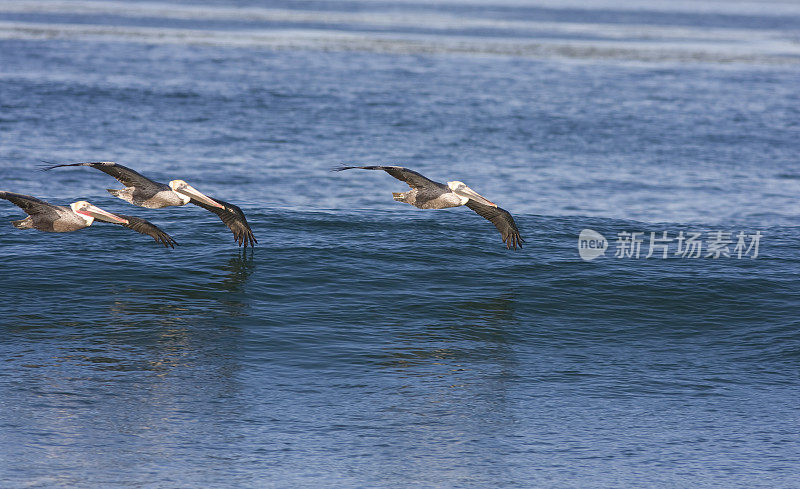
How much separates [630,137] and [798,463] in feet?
131

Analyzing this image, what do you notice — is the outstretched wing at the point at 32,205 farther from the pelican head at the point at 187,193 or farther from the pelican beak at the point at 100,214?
the pelican head at the point at 187,193

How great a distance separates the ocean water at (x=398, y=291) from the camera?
24250 millimetres

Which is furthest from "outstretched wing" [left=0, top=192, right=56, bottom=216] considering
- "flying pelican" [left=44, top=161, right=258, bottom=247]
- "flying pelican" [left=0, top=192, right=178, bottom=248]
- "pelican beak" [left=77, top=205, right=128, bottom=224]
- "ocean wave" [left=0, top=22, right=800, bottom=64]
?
"ocean wave" [left=0, top=22, right=800, bottom=64]

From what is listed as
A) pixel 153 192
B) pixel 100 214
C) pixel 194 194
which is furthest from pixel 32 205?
pixel 194 194

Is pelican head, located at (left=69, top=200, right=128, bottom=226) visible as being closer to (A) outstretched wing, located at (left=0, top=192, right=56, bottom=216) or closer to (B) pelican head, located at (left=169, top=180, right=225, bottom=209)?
(A) outstretched wing, located at (left=0, top=192, right=56, bottom=216)

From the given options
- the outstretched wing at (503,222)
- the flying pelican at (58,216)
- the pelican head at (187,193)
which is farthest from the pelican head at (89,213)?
the outstretched wing at (503,222)

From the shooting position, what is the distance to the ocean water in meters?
24.2

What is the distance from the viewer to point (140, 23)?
120 metres

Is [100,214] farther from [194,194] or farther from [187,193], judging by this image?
[194,194]

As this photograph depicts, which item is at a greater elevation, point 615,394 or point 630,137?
point 630,137

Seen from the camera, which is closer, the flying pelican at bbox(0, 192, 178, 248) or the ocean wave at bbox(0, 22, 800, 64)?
the flying pelican at bbox(0, 192, 178, 248)

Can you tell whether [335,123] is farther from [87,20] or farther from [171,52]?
[87,20]

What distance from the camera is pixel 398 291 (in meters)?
36.6

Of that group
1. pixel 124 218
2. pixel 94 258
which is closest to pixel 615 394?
pixel 124 218
